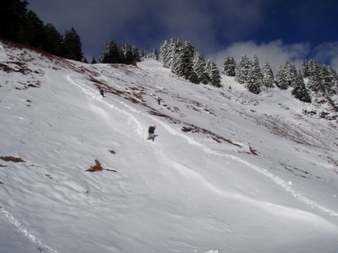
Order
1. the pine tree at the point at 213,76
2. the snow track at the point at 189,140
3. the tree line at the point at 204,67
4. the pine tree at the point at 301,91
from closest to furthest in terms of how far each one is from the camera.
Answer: the snow track at the point at 189,140
the tree line at the point at 204,67
the pine tree at the point at 301,91
the pine tree at the point at 213,76

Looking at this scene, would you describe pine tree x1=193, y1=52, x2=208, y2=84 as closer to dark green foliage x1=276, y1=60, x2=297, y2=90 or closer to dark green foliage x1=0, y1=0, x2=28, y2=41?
dark green foliage x1=276, y1=60, x2=297, y2=90

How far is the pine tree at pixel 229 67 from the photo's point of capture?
342 feet

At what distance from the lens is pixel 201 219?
984 cm

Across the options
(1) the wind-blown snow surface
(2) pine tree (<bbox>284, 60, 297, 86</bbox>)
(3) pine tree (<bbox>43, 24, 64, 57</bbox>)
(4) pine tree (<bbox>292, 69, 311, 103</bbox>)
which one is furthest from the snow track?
(2) pine tree (<bbox>284, 60, 297, 86</bbox>)

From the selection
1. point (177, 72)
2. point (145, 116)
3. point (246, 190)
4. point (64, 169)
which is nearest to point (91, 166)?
point (64, 169)

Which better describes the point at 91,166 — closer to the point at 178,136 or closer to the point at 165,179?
the point at 165,179

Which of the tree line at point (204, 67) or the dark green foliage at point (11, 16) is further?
the tree line at point (204, 67)

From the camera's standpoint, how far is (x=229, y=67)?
105 m

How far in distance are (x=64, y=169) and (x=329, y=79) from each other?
103597 mm

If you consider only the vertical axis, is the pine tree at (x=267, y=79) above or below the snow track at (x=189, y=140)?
above

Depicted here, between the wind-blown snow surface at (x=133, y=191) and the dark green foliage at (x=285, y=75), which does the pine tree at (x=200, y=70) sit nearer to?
the dark green foliage at (x=285, y=75)

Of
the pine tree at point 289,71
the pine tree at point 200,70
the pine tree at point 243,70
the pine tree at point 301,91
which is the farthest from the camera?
the pine tree at point 289,71

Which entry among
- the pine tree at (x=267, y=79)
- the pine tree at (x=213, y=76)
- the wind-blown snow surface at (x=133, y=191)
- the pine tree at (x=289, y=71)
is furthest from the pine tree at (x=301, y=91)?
the wind-blown snow surface at (x=133, y=191)

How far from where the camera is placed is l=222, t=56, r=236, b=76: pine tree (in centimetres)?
10419
